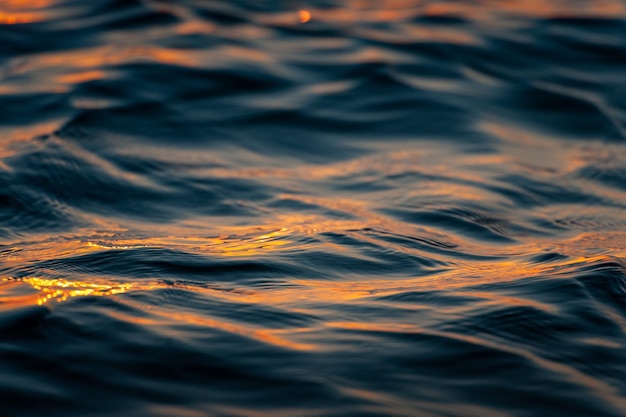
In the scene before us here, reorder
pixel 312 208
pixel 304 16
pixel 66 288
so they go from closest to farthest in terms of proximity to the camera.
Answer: pixel 66 288, pixel 312 208, pixel 304 16

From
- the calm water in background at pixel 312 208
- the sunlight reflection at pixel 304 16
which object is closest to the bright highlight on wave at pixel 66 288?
the calm water in background at pixel 312 208

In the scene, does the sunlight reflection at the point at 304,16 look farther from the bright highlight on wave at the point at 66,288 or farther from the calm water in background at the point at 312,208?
the bright highlight on wave at the point at 66,288

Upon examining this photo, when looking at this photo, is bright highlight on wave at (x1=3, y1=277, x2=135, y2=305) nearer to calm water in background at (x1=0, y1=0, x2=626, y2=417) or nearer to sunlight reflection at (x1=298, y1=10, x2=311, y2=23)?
calm water in background at (x1=0, y1=0, x2=626, y2=417)

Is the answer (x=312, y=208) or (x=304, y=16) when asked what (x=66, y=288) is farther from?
(x=304, y=16)

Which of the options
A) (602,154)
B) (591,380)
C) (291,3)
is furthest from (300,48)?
(591,380)

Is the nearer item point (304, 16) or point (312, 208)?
point (312, 208)

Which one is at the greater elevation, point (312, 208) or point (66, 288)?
point (312, 208)

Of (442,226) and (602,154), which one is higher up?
(602,154)

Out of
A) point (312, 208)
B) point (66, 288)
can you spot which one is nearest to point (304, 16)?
point (312, 208)

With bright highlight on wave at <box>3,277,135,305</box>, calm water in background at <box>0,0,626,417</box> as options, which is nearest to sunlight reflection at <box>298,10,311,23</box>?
calm water in background at <box>0,0,626,417</box>

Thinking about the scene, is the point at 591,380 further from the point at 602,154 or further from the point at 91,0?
the point at 91,0
